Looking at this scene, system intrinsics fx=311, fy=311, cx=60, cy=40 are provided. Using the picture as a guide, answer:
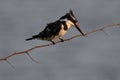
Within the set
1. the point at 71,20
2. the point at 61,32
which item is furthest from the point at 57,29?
the point at 71,20

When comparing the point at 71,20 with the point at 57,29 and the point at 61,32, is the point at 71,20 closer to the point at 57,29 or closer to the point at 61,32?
the point at 61,32

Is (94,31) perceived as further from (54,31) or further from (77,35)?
(54,31)

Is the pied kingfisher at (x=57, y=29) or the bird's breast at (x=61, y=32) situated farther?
the bird's breast at (x=61, y=32)

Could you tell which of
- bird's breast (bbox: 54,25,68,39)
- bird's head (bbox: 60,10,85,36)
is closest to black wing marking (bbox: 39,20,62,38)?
bird's breast (bbox: 54,25,68,39)

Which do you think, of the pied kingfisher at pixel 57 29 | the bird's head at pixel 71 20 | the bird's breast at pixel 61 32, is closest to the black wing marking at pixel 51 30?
the pied kingfisher at pixel 57 29

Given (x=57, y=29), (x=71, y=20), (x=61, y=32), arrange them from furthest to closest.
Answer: (x=57, y=29), (x=61, y=32), (x=71, y=20)

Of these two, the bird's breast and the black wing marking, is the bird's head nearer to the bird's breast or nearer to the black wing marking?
the bird's breast

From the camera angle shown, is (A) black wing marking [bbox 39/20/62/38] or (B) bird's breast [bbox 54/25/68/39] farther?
(B) bird's breast [bbox 54/25/68/39]

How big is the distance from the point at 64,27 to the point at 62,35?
0.24 metres

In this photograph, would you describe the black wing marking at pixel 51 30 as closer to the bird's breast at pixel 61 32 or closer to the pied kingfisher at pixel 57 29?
the pied kingfisher at pixel 57 29

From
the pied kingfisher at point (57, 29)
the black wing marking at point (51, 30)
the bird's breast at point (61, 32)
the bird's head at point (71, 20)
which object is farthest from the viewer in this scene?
the bird's breast at point (61, 32)

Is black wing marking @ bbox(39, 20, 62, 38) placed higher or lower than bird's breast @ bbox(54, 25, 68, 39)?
higher

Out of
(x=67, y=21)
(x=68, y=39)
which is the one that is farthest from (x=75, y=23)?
(x=68, y=39)

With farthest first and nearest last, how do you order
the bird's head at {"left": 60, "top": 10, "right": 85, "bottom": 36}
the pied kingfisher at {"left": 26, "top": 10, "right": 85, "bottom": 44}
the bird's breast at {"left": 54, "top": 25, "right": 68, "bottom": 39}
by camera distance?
the bird's breast at {"left": 54, "top": 25, "right": 68, "bottom": 39} < the pied kingfisher at {"left": 26, "top": 10, "right": 85, "bottom": 44} < the bird's head at {"left": 60, "top": 10, "right": 85, "bottom": 36}
